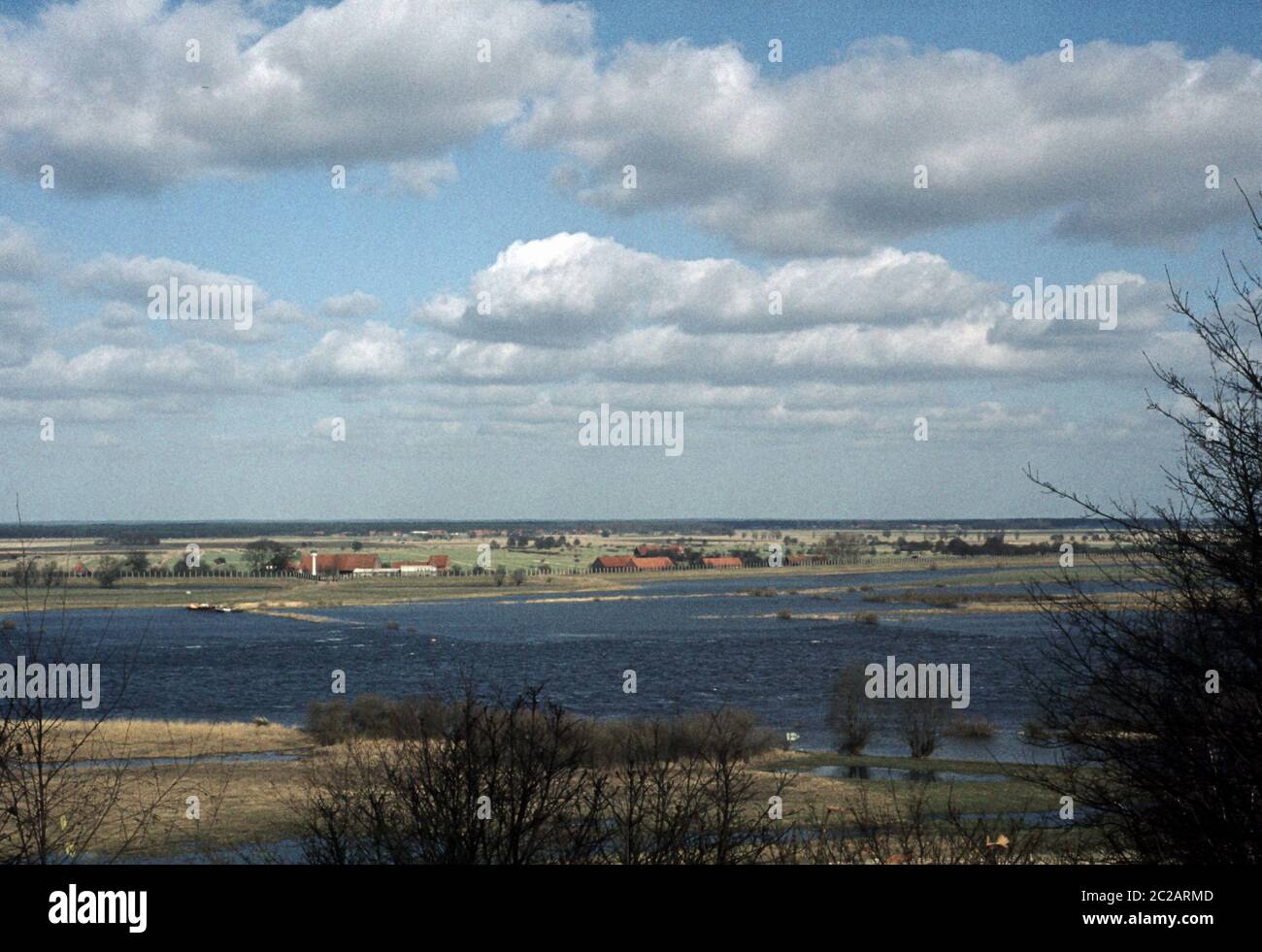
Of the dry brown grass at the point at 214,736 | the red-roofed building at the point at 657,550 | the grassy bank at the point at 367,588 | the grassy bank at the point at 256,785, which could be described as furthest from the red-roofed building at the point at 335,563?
the dry brown grass at the point at 214,736

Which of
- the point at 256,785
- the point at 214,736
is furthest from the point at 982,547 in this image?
the point at 256,785

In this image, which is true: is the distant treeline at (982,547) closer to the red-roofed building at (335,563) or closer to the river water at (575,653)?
the river water at (575,653)

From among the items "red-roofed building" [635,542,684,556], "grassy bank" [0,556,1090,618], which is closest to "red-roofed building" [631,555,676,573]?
"grassy bank" [0,556,1090,618]

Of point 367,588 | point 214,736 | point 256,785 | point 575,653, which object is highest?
point 256,785

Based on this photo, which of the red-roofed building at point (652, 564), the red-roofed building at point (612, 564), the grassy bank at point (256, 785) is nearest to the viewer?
the grassy bank at point (256, 785)

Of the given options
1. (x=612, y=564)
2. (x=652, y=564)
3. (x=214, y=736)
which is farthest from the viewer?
(x=652, y=564)

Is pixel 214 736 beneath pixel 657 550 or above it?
beneath

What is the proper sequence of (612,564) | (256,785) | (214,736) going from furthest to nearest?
(612,564)
(214,736)
(256,785)

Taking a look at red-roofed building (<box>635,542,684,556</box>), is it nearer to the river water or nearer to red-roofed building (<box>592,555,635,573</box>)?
red-roofed building (<box>592,555,635,573</box>)

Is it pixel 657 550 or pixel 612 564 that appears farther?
pixel 657 550

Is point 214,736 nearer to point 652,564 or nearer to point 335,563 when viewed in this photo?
point 335,563
